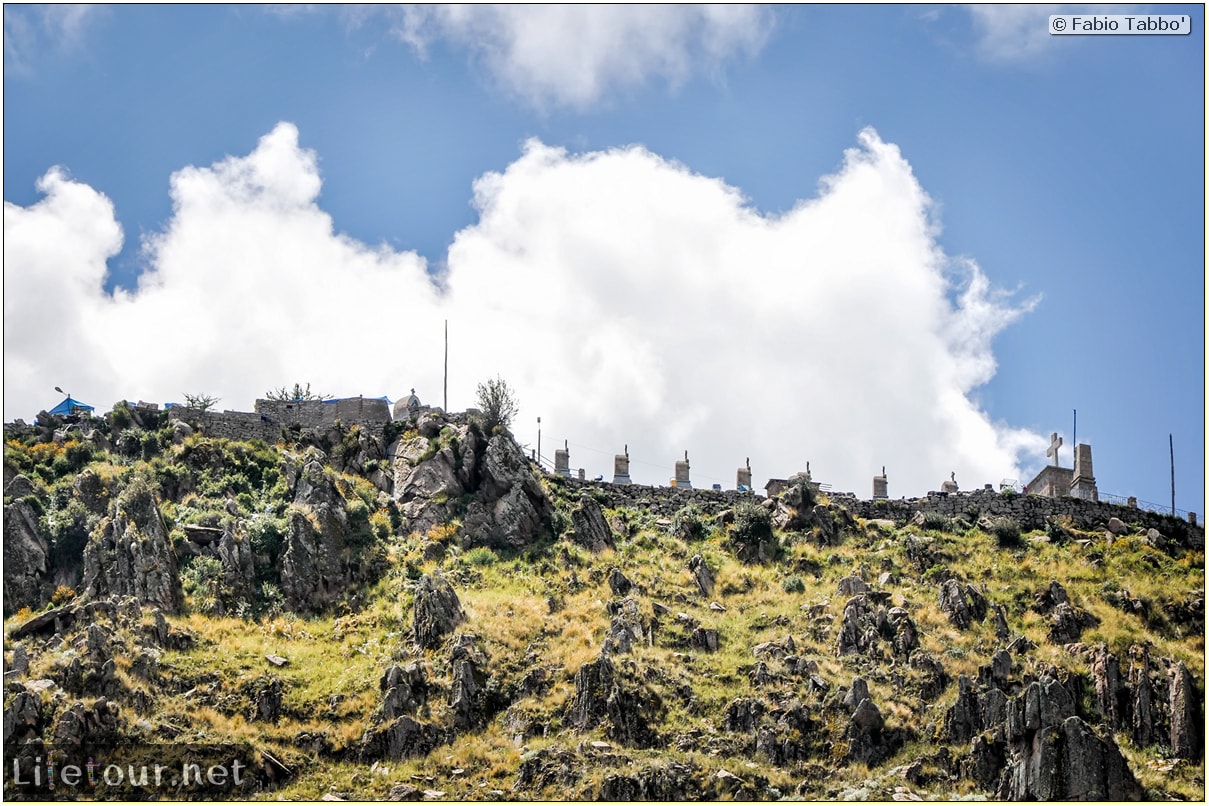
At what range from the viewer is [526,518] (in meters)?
72.5

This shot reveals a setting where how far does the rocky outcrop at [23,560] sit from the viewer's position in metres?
62.7

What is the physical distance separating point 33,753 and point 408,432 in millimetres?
31070

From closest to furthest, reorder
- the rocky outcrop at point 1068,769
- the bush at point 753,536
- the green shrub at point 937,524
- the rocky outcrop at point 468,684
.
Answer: the rocky outcrop at point 1068,769 → the rocky outcrop at point 468,684 → the bush at point 753,536 → the green shrub at point 937,524

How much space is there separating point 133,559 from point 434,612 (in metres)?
12.1

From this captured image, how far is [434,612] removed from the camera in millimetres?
61000

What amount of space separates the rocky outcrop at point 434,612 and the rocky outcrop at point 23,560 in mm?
14839

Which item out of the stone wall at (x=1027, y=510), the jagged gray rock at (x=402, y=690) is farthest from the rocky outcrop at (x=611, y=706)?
the stone wall at (x=1027, y=510)

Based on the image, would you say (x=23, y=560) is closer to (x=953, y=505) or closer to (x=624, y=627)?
(x=624, y=627)

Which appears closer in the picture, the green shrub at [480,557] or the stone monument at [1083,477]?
the green shrub at [480,557]

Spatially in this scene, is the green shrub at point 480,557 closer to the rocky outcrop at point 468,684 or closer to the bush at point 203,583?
the rocky outcrop at point 468,684

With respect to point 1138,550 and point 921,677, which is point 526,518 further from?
point 1138,550

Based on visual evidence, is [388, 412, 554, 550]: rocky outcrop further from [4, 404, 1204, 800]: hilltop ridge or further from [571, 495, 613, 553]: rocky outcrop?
[571, 495, 613, 553]: rocky outcrop

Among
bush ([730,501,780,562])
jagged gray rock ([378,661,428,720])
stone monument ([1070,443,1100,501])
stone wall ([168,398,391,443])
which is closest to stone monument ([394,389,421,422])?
stone wall ([168,398,391,443])

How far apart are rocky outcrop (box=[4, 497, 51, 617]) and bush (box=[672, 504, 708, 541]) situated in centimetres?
2821
